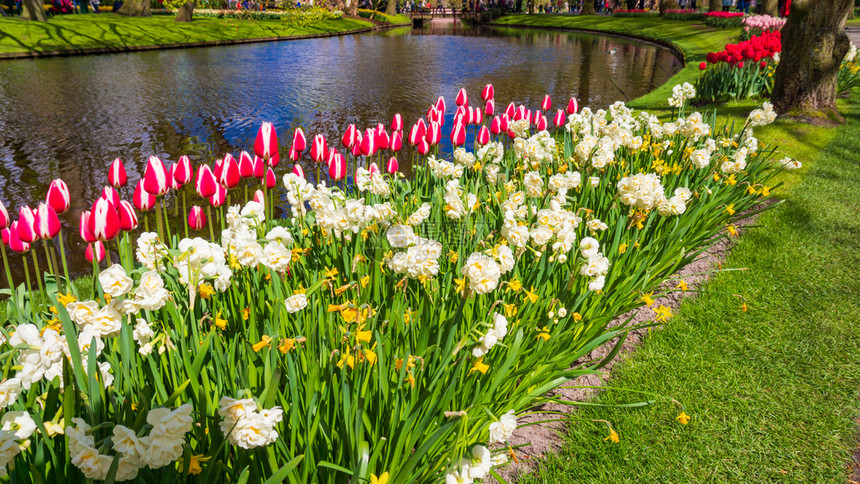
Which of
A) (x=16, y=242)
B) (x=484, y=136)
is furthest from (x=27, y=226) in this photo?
(x=484, y=136)

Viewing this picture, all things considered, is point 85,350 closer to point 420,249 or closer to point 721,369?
point 420,249

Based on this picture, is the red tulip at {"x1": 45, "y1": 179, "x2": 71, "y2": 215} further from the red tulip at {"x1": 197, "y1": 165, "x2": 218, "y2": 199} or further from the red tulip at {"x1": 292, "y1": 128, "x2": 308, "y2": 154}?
the red tulip at {"x1": 292, "y1": 128, "x2": 308, "y2": 154}

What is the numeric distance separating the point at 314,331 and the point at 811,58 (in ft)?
27.5

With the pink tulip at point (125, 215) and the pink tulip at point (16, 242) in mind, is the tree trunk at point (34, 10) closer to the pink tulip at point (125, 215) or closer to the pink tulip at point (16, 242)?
the pink tulip at point (16, 242)

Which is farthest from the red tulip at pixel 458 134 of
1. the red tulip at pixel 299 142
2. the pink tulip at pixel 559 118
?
the red tulip at pixel 299 142

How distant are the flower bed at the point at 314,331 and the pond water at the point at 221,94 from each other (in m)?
3.04

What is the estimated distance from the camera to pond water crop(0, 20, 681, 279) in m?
7.35

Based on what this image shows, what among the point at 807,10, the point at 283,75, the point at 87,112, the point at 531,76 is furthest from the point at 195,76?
the point at 807,10

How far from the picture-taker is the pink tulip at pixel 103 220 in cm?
202

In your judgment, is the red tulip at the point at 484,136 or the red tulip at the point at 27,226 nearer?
the red tulip at the point at 27,226

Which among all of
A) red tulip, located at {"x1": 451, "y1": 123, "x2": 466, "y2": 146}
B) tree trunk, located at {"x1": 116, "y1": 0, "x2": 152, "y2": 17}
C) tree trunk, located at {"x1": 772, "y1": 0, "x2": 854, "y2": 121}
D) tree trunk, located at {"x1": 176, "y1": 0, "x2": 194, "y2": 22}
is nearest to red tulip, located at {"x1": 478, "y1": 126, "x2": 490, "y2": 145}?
red tulip, located at {"x1": 451, "y1": 123, "x2": 466, "y2": 146}

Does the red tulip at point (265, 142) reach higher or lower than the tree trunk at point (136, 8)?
lower

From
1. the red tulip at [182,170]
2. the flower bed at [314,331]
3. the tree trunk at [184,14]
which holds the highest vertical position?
the tree trunk at [184,14]

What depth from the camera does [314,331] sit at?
1797mm
